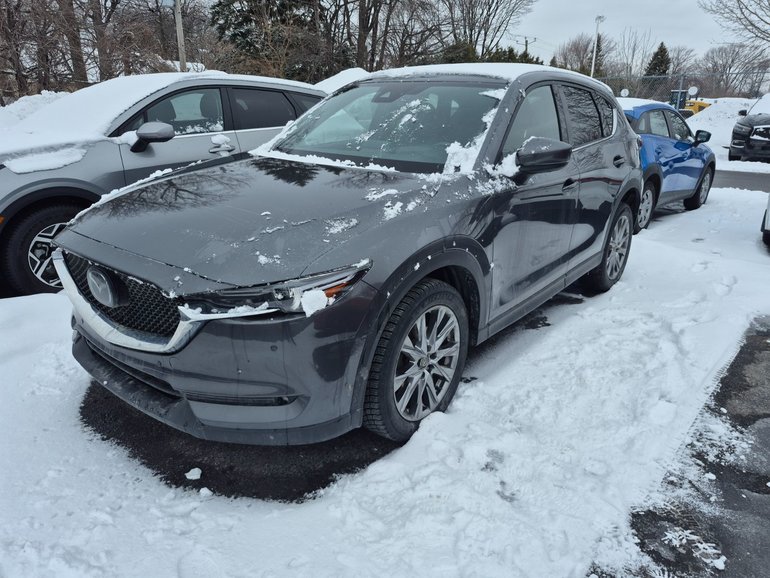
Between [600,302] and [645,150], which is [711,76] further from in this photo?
[600,302]

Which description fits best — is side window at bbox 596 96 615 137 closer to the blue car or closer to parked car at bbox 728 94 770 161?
the blue car

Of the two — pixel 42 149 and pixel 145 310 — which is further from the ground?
pixel 42 149

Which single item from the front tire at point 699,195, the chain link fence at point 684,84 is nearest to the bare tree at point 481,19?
the chain link fence at point 684,84

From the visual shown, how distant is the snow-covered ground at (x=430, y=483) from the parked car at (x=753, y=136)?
1286cm

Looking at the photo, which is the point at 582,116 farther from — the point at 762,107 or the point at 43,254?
the point at 762,107

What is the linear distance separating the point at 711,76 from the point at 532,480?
1092 inches

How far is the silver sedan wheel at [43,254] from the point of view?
13.8ft

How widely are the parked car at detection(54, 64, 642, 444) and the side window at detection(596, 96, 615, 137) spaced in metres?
0.83

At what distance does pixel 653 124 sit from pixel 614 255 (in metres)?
3.50

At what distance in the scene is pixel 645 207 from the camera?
7008 mm

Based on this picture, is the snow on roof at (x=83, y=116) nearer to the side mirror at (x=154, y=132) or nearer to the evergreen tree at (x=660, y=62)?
the side mirror at (x=154, y=132)

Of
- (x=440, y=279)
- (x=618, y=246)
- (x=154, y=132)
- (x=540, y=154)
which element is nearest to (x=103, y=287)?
(x=440, y=279)

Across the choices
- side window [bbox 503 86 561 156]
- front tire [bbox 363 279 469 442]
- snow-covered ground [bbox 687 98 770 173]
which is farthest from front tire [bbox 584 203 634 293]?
snow-covered ground [bbox 687 98 770 173]

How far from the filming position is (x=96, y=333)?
2490 mm
